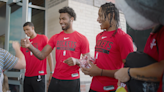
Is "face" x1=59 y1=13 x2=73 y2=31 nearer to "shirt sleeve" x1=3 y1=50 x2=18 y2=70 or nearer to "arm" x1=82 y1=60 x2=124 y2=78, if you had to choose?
"shirt sleeve" x1=3 y1=50 x2=18 y2=70

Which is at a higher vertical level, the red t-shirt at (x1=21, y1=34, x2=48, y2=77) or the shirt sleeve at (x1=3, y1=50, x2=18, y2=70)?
the shirt sleeve at (x1=3, y1=50, x2=18, y2=70)

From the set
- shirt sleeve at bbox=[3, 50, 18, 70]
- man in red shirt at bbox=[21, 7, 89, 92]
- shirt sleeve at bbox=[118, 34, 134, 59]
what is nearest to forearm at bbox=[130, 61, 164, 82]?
shirt sleeve at bbox=[118, 34, 134, 59]

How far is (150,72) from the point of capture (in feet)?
Answer: 2.59

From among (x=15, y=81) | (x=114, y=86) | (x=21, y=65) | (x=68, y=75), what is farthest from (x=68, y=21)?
(x=15, y=81)

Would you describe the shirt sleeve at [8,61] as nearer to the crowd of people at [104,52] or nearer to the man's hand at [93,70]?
the crowd of people at [104,52]

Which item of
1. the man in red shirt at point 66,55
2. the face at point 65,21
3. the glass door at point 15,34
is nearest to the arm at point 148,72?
the man in red shirt at point 66,55

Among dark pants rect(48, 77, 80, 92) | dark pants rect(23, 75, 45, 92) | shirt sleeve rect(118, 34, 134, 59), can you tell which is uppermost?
shirt sleeve rect(118, 34, 134, 59)

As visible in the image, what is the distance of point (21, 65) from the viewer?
2.14 meters

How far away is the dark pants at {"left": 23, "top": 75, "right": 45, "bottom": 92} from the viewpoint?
3658 mm

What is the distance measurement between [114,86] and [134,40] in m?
1.03

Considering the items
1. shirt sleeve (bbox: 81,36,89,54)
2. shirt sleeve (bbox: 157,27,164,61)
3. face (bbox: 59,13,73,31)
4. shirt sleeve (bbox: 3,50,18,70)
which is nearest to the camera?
shirt sleeve (bbox: 157,27,164,61)

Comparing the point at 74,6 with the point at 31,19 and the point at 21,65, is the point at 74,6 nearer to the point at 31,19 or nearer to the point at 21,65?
the point at 31,19

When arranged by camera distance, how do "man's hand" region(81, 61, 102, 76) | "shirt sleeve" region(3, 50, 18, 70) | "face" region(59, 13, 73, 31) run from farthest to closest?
1. "face" region(59, 13, 73, 31)
2. "shirt sleeve" region(3, 50, 18, 70)
3. "man's hand" region(81, 61, 102, 76)

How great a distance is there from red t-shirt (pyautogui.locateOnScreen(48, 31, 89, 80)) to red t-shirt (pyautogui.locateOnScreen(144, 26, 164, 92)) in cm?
205
